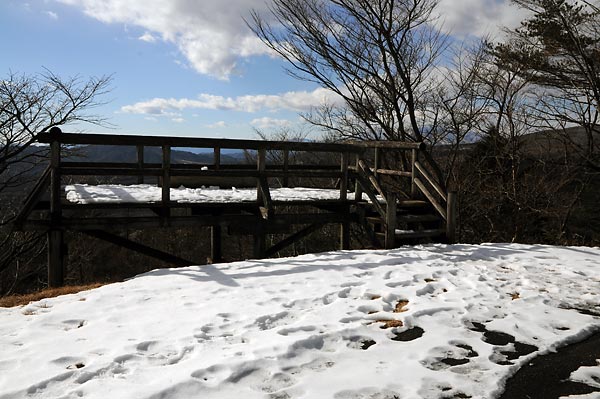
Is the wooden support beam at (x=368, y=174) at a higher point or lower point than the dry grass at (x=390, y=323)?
higher

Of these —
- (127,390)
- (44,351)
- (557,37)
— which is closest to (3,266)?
(44,351)

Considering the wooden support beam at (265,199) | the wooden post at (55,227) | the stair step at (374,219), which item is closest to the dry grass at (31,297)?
the wooden post at (55,227)

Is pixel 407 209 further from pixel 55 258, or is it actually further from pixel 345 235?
pixel 55 258

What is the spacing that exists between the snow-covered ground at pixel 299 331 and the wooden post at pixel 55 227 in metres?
2.21

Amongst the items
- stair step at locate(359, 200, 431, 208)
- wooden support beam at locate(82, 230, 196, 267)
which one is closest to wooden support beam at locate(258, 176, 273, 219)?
wooden support beam at locate(82, 230, 196, 267)

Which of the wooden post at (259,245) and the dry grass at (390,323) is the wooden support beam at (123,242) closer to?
the wooden post at (259,245)

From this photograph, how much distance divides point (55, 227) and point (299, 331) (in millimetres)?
4937

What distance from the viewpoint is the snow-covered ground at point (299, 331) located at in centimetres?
278

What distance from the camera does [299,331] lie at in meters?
3.67

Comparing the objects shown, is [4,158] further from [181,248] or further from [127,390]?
[181,248]

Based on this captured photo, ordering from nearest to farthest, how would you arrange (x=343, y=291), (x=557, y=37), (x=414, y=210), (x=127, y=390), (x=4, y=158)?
(x=127, y=390) → (x=343, y=291) → (x=414, y=210) → (x=4, y=158) → (x=557, y=37)

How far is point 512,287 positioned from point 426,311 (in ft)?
5.07

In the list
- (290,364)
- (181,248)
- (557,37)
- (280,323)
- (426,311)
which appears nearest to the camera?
(290,364)

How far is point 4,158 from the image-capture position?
441 inches
